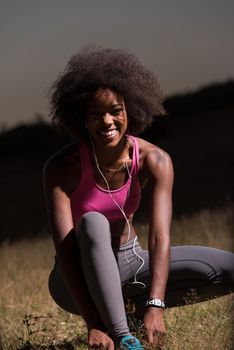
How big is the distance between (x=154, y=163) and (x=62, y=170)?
0.38m

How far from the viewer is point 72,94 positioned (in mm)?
4070

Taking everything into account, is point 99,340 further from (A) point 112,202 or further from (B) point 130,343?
(A) point 112,202

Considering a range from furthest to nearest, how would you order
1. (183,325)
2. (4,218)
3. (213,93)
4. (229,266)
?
(213,93) < (4,218) < (183,325) < (229,266)

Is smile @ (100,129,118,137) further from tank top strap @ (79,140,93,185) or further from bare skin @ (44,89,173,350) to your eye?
tank top strap @ (79,140,93,185)

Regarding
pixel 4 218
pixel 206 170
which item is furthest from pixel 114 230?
pixel 206 170

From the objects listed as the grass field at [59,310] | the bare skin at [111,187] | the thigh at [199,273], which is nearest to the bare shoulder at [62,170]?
the bare skin at [111,187]

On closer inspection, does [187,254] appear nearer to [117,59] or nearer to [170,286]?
[170,286]

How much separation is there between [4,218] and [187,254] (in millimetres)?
5533

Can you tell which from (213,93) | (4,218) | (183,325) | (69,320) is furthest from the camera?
(213,93)

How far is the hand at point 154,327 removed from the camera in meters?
3.71

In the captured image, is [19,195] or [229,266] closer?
[229,266]

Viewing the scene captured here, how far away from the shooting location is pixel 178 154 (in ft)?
35.1

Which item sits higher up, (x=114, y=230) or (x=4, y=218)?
(x=114, y=230)

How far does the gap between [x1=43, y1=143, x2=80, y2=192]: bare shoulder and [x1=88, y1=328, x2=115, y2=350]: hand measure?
62 centimetres
